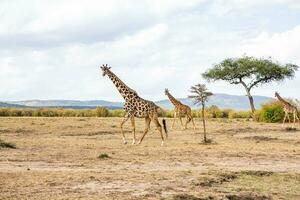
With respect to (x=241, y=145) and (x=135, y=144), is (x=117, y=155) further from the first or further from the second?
(x=241, y=145)

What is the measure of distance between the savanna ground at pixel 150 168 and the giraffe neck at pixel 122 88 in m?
1.74

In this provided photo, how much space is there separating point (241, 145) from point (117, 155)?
657 centimetres

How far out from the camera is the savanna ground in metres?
13.1

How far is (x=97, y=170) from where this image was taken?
52.5 feet

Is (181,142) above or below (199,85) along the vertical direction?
below

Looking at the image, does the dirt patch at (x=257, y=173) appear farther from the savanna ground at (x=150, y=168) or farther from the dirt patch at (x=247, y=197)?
the dirt patch at (x=247, y=197)

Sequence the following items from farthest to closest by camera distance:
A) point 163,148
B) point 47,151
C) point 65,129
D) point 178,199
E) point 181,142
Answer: point 65,129, point 181,142, point 163,148, point 47,151, point 178,199

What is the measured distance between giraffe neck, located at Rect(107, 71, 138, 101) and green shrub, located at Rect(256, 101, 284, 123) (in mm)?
19313

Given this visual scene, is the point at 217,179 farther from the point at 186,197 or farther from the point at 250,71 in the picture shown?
the point at 250,71

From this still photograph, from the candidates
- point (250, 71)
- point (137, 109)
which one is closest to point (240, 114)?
point (250, 71)

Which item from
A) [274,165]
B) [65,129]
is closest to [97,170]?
[274,165]

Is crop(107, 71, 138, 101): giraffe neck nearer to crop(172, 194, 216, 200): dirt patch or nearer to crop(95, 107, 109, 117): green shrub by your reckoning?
crop(172, 194, 216, 200): dirt patch

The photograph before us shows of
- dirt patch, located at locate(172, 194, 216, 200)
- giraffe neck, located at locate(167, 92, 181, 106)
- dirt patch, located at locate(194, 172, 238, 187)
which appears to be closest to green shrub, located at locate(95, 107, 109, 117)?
giraffe neck, located at locate(167, 92, 181, 106)

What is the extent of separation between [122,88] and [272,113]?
→ 2018cm
